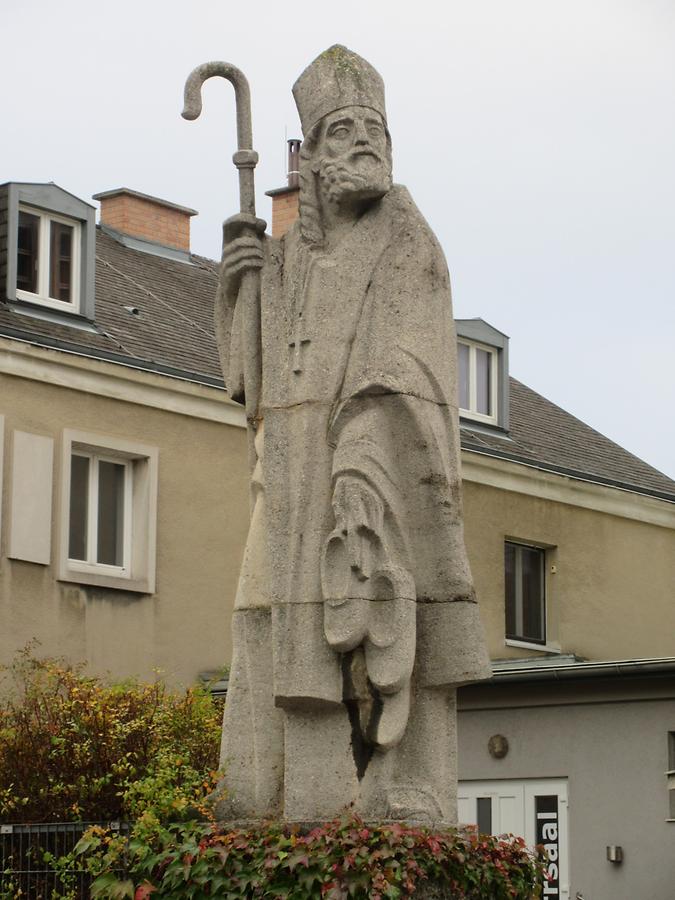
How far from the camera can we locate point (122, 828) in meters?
12.4

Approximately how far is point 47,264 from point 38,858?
1610cm

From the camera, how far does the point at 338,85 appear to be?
11.8m

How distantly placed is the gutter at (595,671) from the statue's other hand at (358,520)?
34.7 feet

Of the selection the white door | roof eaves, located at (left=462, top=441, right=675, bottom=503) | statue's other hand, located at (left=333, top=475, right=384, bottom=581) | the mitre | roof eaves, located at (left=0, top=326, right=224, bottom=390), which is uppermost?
roof eaves, located at (left=0, top=326, right=224, bottom=390)

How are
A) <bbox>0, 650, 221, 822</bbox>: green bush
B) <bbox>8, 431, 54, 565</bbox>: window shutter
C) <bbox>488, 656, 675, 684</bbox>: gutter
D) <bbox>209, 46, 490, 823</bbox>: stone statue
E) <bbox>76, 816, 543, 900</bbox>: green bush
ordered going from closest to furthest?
1. <bbox>76, 816, 543, 900</bbox>: green bush
2. <bbox>209, 46, 490, 823</bbox>: stone statue
3. <bbox>0, 650, 221, 822</bbox>: green bush
4. <bbox>488, 656, 675, 684</bbox>: gutter
5. <bbox>8, 431, 54, 565</bbox>: window shutter

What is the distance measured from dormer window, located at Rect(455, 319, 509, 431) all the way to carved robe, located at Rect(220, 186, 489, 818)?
2314cm

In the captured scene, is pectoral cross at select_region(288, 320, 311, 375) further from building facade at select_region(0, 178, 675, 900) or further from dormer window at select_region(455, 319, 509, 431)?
dormer window at select_region(455, 319, 509, 431)

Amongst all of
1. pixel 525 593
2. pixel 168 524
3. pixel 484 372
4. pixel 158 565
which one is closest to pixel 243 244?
pixel 158 565

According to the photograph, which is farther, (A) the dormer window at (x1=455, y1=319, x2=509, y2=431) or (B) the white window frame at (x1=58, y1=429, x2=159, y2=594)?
(A) the dormer window at (x1=455, y1=319, x2=509, y2=431)

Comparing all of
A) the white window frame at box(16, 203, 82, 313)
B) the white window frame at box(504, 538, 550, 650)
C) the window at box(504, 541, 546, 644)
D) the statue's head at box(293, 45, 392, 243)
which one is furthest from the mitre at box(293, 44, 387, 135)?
the window at box(504, 541, 546, 644)

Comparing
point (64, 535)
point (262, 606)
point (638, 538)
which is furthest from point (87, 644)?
point (262, 606)

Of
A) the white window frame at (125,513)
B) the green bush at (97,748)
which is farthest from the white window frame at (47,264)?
the green bush at (97,748)

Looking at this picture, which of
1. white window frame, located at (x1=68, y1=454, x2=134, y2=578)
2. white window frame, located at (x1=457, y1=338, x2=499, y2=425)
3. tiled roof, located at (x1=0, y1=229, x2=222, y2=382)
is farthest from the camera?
white window frame, located at (x1=457, y1=338, x2=499, y2=425)

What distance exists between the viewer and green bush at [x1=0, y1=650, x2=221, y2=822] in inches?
564
